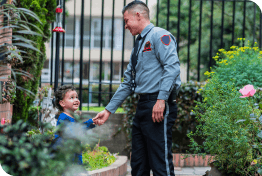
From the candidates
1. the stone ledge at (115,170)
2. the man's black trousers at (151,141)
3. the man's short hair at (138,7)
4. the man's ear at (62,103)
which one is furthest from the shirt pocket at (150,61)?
the stone ledge at (115,170)

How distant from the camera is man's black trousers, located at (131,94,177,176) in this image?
224 centimetres

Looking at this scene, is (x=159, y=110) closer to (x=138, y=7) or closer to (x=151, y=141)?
(x=151, y=141)

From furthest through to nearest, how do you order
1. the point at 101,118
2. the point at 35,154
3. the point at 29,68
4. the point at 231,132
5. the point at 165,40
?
the point at 29,68
the point at 101,118
the point at 231,132
the point at 165,40
the point at 35,154

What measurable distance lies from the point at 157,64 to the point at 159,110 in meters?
0.42

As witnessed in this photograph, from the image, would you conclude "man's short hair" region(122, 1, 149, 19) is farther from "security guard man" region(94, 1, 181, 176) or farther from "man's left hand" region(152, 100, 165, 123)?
"man's left hand" region(152, 100, 165, 123)

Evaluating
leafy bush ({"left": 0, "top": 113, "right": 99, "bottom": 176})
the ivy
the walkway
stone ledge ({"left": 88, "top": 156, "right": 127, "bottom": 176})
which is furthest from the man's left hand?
the ivy

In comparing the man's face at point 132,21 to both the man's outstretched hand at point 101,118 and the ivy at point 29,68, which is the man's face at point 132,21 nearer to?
the man's outstretched hand at point 101,118

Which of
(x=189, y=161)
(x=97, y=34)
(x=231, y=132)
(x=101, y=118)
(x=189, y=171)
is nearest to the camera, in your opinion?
(x=231, y=132)

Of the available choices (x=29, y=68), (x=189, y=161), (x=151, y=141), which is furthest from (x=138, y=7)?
(x=189, y=161)

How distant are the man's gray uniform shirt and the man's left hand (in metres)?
0.05

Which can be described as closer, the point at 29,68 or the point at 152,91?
the point at 152,91

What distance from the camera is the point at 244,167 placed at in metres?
2.70

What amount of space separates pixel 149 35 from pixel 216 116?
A: 102 cm

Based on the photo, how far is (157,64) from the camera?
2375 millimetres
